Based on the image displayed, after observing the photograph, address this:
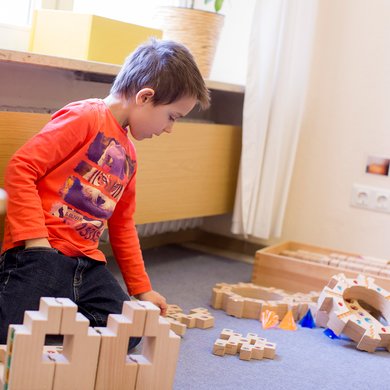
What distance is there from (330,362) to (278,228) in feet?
3.23

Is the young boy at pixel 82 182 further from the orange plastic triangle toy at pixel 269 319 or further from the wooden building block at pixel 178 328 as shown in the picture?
the orange plastic triangle toy at pixel 269 319

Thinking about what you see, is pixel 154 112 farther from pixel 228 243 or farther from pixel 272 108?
pixel 228 243

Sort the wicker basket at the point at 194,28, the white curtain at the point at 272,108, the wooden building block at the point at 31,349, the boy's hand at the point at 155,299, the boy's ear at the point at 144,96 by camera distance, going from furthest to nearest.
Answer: the white curtain at the point at 272,108, the wicker basket at the point at 194,28, the boy's hand at the point at 155,299, the boy's ear at the point at 144,96, the wooden building block at the point at 31,349

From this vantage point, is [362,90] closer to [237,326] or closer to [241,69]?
[241,69]

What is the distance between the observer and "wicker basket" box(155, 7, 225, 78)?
2.44 metres

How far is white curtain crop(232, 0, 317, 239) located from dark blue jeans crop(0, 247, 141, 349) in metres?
1.08

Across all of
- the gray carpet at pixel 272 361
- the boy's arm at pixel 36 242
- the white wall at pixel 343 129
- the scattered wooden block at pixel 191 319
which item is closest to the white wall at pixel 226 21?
the white wall at pixel 343 129

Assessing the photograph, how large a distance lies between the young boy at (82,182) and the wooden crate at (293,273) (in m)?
0.70

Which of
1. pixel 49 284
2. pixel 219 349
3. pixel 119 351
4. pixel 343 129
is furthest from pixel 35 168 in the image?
pixel 343 129

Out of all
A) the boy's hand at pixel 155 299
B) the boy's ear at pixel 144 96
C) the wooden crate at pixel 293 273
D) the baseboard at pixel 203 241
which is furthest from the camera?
the baseboard at pixel 203 241

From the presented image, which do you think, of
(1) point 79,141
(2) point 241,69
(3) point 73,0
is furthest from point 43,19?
(2) point 241,69

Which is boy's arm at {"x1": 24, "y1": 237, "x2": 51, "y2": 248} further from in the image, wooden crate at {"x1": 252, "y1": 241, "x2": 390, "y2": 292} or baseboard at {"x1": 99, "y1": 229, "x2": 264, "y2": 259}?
baseboard at {"x1": 99, "y1": 229, "x2": 264, "y2": 259}

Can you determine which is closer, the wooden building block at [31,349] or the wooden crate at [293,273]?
the wooden building block at [31,349]

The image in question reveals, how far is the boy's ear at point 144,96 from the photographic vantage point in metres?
1.57
